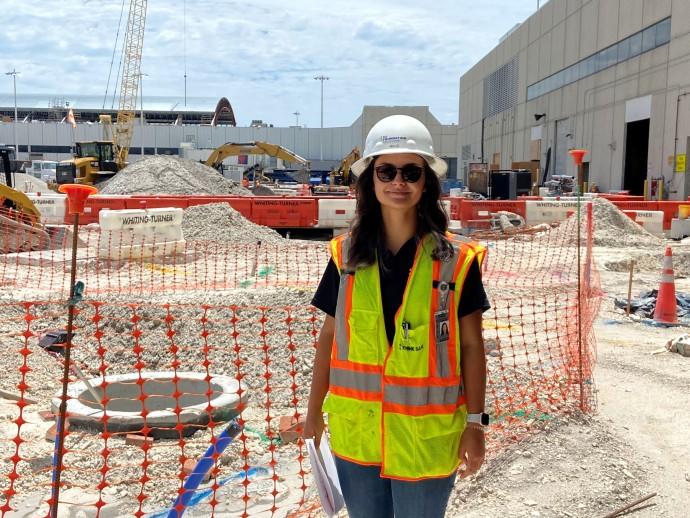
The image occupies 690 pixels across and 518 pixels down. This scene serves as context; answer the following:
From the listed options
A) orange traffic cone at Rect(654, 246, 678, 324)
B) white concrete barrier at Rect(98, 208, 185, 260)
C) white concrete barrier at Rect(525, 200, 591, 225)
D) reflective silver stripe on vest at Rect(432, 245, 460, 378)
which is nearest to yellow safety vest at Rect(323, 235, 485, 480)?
reflective silver stripe on vest at Rect(432, 245, 460, 378)

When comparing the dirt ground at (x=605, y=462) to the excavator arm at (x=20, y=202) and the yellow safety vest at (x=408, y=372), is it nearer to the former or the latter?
the yellow safety vest at (x=408, y=372)

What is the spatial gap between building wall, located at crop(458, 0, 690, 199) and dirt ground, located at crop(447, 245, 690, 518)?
72.0ft

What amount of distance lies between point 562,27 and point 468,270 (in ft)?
134

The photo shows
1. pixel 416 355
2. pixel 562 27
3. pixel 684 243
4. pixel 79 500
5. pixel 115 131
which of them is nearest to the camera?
pixel 416 355

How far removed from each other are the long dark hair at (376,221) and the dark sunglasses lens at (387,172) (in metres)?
0.11

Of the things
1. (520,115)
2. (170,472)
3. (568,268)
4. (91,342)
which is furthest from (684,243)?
(520,115)

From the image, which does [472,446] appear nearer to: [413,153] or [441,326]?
[441,326]

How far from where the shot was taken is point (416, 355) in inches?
87.8

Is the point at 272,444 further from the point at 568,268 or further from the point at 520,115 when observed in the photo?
the point at 520,115

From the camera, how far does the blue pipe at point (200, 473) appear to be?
3.53m

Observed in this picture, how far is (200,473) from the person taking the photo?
3699 mm

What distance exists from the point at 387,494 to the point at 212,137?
7568cm

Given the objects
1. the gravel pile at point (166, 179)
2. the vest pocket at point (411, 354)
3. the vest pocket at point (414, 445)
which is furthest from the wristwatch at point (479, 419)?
the gravel pile at point (166, 179)

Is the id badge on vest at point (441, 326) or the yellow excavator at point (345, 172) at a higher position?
the yellow excavator at point (345, 172)
